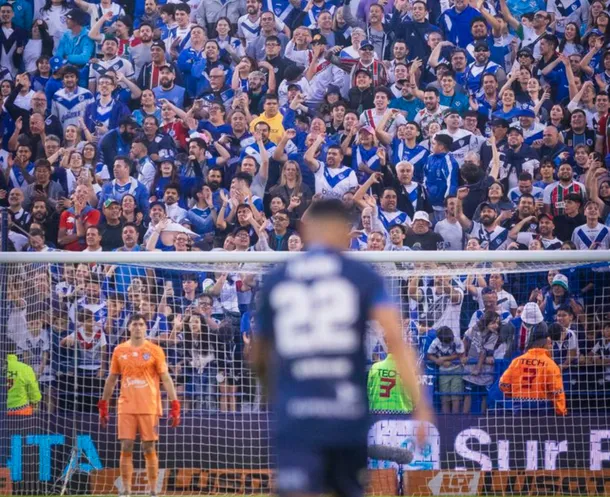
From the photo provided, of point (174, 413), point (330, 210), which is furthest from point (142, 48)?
point (330, 210)

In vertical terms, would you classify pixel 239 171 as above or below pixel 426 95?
below

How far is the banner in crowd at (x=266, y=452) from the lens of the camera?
10.6 meters

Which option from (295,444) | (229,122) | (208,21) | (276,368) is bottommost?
(295,444)

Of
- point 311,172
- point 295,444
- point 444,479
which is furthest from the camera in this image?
point 311,172

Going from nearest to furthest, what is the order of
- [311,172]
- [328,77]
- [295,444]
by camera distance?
[295,444] → [311,172] → [328,77]

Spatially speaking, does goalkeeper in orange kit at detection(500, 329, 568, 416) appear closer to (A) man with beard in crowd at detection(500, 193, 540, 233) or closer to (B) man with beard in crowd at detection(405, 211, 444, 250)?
(B) man with beard in crowd at detection(405, 211, 444, 250)

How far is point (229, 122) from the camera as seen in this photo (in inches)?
609

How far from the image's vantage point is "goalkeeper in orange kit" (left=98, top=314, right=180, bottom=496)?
419 inches

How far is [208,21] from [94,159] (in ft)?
10.2

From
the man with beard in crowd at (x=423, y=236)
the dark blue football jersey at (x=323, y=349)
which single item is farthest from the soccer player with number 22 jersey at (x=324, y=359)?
the man with beard in crowd at (x=423, y=236)

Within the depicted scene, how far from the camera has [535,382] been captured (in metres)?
11.1

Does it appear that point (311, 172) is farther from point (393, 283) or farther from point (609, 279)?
point (609, 279)

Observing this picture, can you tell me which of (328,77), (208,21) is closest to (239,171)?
(328,77)

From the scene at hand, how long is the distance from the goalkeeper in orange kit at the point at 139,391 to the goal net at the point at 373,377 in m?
0.35
